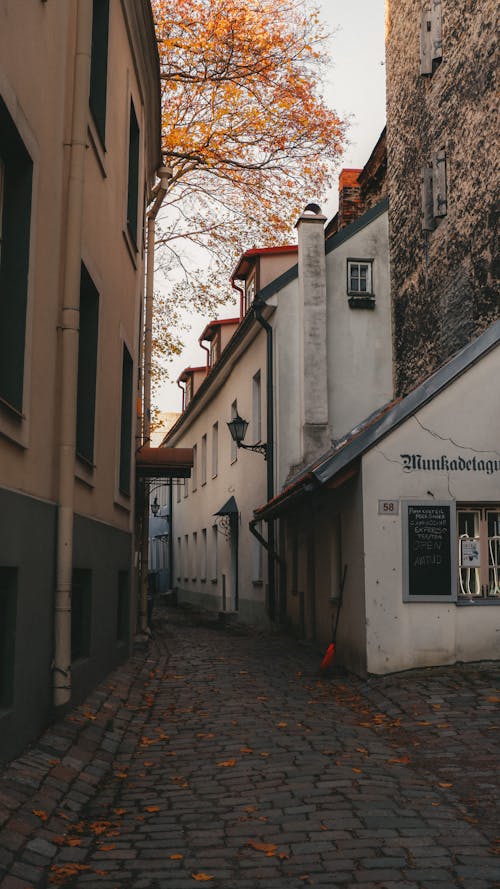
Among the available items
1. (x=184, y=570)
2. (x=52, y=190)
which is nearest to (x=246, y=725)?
(x=52, y=190)

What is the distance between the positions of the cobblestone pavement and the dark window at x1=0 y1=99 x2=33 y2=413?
2424mm

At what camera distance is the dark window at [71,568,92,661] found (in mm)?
9234

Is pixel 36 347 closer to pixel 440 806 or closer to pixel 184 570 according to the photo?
pixel 440 806

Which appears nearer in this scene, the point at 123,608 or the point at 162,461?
the point at 123,608

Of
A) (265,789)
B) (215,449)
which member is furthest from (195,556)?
(265,789)

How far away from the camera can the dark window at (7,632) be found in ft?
19.9

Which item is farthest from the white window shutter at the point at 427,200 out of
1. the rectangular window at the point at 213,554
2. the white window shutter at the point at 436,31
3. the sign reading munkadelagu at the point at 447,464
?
the rectangular window at the point at 213,554

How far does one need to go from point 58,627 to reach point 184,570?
27.7 metres

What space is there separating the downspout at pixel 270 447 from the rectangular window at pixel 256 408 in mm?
1288

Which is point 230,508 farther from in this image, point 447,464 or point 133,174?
point 447,464

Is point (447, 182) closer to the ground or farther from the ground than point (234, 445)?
farther from the ground

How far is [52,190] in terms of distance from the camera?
725 cm

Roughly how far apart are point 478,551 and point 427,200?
697 centimetres

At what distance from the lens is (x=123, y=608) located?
12.7 meters
